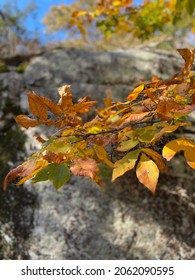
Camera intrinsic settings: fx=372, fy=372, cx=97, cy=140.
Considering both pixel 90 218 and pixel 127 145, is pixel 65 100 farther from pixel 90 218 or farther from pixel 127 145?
pixel 90 218

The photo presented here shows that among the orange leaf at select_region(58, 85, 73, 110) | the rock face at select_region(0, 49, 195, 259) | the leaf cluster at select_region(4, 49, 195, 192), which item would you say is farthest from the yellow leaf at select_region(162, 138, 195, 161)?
the rock face at select_region(0, 49, 195, 259)

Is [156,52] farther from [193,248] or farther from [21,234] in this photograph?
[21,234]

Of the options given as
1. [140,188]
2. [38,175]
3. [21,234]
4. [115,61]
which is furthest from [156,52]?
[38,175]

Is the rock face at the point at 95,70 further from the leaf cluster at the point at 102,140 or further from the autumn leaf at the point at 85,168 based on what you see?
the autumn leaf at the point at 85,168

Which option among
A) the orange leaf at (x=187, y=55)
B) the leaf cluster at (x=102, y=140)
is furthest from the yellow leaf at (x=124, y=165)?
the orange leaf at (x=187, y=55)

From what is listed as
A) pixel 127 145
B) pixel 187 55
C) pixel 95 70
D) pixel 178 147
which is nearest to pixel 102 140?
pixel 127 145

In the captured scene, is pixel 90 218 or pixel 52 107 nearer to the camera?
pixel 52 107

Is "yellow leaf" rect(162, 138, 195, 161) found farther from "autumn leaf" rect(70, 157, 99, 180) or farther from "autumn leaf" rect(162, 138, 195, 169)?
"autumn leaf" rect(70, 157, 99, 180)
